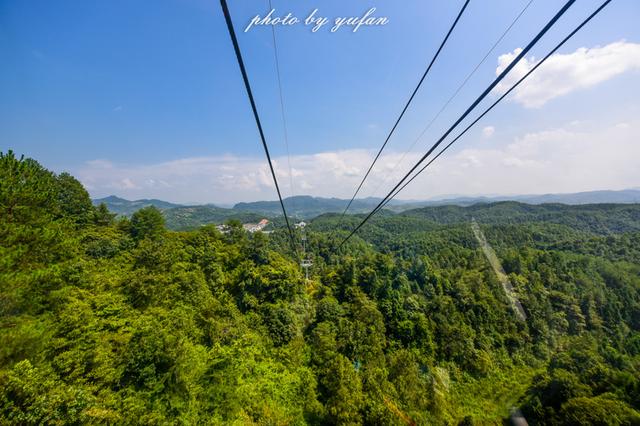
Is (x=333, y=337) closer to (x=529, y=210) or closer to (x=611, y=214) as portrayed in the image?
(x=611, y=214)

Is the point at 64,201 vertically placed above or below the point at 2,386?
above

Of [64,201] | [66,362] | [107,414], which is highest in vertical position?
[64,201]

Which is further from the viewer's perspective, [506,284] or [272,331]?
[506,284]

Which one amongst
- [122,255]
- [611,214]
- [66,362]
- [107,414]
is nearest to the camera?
[107,414]

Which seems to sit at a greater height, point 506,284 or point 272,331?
point 272,331

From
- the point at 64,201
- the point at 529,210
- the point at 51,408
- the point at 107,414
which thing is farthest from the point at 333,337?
the point at 529,210

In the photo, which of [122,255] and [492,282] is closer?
[122,255]

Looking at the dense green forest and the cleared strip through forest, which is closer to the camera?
the dense green forest

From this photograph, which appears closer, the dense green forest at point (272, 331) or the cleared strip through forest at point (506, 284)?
the dense green forest at point (272, 331)
